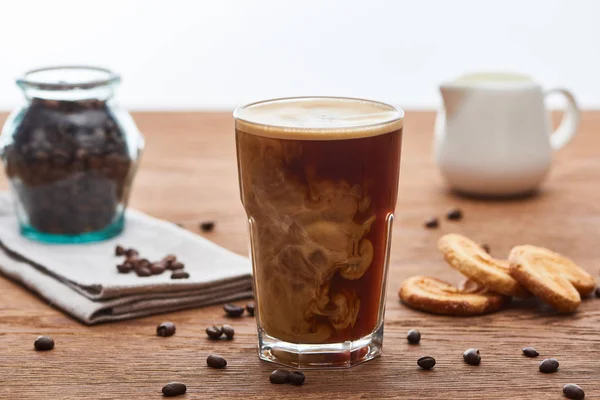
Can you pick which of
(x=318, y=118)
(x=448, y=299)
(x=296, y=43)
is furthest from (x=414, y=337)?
(x=296, y=43)

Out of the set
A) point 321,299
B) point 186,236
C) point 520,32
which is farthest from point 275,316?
point 520,32

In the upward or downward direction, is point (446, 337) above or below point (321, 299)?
below

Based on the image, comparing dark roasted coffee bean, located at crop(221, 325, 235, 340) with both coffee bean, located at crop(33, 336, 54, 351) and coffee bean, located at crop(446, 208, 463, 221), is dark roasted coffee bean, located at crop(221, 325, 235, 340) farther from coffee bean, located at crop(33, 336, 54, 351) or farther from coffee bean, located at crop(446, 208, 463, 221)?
coffee bean, located at crop(446, 208, 463, 221)

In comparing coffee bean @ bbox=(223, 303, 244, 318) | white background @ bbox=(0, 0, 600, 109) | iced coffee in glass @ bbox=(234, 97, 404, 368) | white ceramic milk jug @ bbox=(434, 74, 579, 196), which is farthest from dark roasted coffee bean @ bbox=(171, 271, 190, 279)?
white background @ bbox=(0, 0, 600, 109)

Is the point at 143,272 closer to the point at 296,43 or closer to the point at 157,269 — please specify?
the point at 157,269

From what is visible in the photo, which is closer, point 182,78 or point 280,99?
point 280,99

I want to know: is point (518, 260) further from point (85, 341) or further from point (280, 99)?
point (85, 341)

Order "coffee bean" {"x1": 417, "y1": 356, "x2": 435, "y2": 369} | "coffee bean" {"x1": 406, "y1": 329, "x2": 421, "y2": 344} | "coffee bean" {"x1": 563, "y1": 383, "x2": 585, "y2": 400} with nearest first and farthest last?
"coffee bean" {"x1": 563, "y1": 383, "x2": 585, "y2": 400}
"coffee bean" {"x1": 417, "y1": 356, "x2": 435, "y2": 369}
"coffee bean" {"x1": 406, "y1": 329, "x2": 421, "y2": 344}

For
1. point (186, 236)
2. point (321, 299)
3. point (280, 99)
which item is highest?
point (280, 99)
